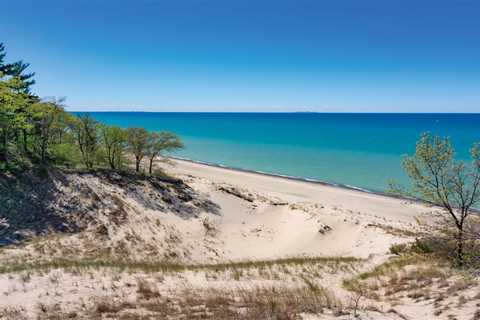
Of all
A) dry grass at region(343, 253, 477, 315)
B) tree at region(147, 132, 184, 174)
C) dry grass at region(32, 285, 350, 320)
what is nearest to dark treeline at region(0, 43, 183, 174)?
tree at region(147, 132, 184, 174)

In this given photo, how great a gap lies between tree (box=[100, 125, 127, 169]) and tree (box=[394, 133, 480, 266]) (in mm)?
21942

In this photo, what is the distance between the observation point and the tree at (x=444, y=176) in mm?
12898

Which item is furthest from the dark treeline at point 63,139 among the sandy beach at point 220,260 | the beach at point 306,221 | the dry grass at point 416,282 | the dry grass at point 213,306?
the dry grass at point 416,282

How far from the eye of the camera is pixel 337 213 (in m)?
27.0

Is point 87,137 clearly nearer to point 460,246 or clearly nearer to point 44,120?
point 44,120

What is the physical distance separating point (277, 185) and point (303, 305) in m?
31.7

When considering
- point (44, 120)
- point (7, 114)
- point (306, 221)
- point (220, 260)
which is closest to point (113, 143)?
point (44, 120)

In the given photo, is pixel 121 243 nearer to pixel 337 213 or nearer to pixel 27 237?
pixel 27 237

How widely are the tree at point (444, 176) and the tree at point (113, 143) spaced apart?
21.9m

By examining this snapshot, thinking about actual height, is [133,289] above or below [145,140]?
below

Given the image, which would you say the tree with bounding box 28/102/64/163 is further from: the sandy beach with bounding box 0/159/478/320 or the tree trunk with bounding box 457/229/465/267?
the tree trunk with bounding box 457/229/465/267

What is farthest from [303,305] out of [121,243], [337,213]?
[337,213]

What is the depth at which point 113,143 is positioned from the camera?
26922 mm

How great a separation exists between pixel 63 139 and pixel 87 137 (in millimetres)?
3312
